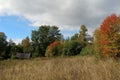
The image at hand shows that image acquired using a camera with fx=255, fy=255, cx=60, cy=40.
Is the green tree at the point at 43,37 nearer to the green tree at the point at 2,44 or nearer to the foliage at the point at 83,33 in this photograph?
the green tree at the point at 2,44

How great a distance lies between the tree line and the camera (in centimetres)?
4612

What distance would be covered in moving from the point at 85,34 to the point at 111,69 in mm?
86440

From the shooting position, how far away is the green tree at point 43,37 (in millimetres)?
Result: 102537

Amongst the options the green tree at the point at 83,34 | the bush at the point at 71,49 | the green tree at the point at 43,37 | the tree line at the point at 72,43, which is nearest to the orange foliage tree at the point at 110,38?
the tree line at the point at 72,43

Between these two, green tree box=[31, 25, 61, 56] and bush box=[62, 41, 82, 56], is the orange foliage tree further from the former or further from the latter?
green tree box=[31, 25, 61, 56]

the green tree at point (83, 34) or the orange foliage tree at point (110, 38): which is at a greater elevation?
the green tree at point (83, 34)

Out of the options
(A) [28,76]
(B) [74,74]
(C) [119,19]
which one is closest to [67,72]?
(B) [74,74]

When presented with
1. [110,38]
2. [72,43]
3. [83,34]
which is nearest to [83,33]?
[83,34]

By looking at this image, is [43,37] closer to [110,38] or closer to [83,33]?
[83,33]

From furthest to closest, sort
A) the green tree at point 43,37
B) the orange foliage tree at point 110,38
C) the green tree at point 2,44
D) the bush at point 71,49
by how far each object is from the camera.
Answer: the green tree at point 43,37
the green tree at point 2,44
the bush at point 71,49
the orange foliage tree at point 110,38

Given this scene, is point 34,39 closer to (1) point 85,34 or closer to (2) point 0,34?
(2) point 0,34

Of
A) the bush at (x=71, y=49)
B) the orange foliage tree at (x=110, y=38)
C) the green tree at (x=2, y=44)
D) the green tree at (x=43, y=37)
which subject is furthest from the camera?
the green tree at (x=43, y=37)

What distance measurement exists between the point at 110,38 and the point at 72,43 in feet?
106

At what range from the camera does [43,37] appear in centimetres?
11181
